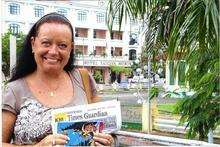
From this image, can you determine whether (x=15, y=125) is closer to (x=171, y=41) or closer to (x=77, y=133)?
(x=77, y=133)

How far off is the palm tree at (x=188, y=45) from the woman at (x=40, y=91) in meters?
0.75

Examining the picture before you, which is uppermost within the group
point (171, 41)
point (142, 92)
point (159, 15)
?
point (159, 15)

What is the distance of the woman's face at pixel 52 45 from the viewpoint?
2.61ft

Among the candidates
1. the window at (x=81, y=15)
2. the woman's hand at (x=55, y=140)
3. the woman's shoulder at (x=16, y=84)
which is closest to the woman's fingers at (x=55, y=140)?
the woman's hand at (x=55, y=140)

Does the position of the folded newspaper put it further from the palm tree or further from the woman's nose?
the palm tree

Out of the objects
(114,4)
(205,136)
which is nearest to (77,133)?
(114,4)

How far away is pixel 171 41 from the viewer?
5.34 feet

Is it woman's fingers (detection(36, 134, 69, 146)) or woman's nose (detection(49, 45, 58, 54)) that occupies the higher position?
woman's nose (detection(49, 45, 58, 54))

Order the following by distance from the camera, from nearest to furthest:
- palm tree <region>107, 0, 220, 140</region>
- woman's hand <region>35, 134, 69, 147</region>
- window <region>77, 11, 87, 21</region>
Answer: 1. woman's hand <region>35, 134, 69, 147</region>
2. palm tree <region>107, 0, 220, 140</region>
3. window <region>77, 11, 87, 21</region>

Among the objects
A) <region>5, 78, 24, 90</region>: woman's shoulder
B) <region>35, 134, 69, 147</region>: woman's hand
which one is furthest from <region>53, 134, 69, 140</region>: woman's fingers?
<region>5, 78, 24, 90</region>: woman's shoulder

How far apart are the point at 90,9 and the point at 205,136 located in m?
1.27

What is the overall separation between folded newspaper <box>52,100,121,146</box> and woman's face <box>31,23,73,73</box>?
0.12 meters

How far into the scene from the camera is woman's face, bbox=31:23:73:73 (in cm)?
80

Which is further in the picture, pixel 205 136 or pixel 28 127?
pixel 205 136
